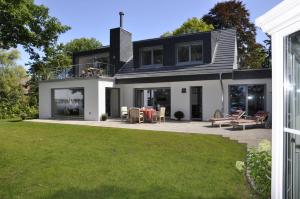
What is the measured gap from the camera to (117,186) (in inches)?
204

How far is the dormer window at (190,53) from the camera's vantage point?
19.5 metres

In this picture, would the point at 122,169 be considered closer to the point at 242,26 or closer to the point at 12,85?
the point at 242,26

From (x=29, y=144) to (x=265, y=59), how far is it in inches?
1150

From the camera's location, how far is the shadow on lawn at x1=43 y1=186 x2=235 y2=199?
15.3ft

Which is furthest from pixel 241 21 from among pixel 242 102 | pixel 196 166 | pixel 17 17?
pixel 196 166

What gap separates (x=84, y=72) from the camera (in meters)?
21.2

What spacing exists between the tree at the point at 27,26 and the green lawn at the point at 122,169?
4.31 m

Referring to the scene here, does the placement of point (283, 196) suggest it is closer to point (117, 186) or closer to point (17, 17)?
point (117, 186)

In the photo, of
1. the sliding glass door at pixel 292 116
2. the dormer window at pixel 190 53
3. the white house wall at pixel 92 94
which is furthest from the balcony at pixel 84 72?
the sliding glass door at pixel 292 116

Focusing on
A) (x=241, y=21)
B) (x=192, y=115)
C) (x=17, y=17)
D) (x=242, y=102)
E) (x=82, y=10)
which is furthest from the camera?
(x=241, y=21)

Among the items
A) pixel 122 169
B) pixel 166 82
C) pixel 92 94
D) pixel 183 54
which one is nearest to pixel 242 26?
pixel 183 54

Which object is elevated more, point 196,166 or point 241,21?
point 241,21

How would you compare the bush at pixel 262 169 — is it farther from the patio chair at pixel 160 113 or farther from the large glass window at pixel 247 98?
the large glass window at pixel 247 98

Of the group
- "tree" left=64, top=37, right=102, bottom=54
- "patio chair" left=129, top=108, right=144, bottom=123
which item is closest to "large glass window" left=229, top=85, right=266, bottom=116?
"patio chair" left=129, top=108, right=144, bottom=123
